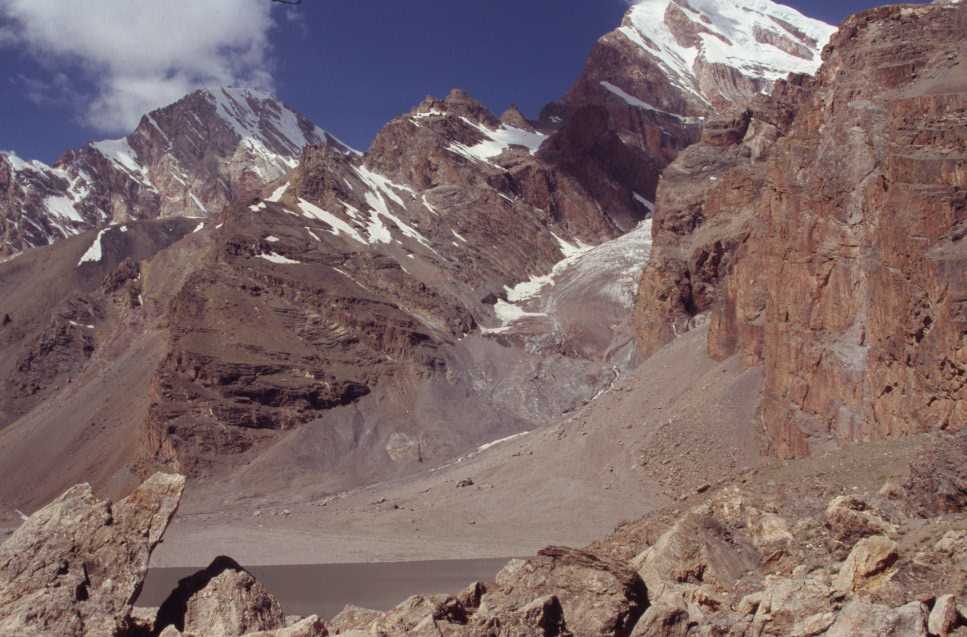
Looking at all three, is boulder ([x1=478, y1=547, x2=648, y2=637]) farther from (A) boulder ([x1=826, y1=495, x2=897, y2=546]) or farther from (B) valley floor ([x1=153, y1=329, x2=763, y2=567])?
(B) valley floor ([x1=153, y1=329, x2=763, y2=567])

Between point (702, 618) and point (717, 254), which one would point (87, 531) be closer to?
point (702, 618)

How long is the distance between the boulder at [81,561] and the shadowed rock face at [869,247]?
31964mm

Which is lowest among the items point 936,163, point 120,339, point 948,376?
point 948,376

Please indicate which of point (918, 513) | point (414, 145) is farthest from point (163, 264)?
point (918, 513)

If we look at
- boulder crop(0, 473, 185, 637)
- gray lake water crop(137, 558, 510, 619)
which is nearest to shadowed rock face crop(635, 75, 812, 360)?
gray lake water crop(137, 558, 510, 619)

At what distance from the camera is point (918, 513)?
707 inches

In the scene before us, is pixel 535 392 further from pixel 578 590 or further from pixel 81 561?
pixel 81 561

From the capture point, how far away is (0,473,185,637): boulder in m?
12.1

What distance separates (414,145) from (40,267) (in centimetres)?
6258

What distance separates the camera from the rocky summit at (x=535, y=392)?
531 inches

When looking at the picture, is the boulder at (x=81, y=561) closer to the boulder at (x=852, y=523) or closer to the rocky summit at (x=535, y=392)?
the rocky summit at (x=535, y=392)

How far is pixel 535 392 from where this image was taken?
354 feet

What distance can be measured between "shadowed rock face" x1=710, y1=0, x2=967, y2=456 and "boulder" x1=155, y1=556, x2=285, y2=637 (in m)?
30.9

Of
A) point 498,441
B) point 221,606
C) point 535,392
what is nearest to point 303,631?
point 221,606
